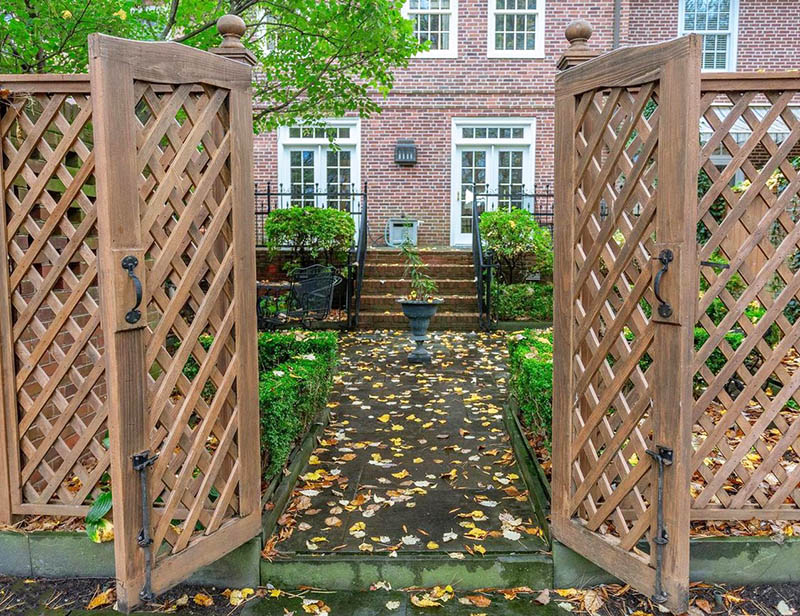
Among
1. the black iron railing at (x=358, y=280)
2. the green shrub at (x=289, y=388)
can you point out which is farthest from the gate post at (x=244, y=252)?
the black iron railing at (x=358, y=280)

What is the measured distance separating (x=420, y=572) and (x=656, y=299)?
1509 mm

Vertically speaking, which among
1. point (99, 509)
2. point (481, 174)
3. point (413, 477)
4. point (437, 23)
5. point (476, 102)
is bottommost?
point (413, 477)

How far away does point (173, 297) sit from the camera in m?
2.38

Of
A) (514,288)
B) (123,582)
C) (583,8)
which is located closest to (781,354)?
(123,582)

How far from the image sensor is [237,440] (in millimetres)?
2703

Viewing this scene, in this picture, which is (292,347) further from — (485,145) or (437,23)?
(437,23)

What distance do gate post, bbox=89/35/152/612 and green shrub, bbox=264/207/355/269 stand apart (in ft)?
25.7

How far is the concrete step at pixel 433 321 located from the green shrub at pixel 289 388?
13.4 feet

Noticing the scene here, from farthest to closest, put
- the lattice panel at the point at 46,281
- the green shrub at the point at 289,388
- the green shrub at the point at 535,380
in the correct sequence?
the green shrub at the point at 535,380 < the green shrub at the point at 289,388 < the lattice panel at the point at 46,281

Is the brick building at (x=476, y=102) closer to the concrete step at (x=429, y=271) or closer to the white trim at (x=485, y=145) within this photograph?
the white trim at (x=485, y=145)

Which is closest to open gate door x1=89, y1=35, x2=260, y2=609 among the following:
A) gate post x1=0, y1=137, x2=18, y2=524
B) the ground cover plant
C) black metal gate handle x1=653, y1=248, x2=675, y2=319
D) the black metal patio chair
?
the ground cover plant

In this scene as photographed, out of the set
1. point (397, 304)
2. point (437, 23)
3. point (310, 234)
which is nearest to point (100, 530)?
point (397, 304)

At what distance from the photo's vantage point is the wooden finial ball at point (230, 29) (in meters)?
2.76

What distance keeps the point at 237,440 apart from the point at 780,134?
1316 cm
